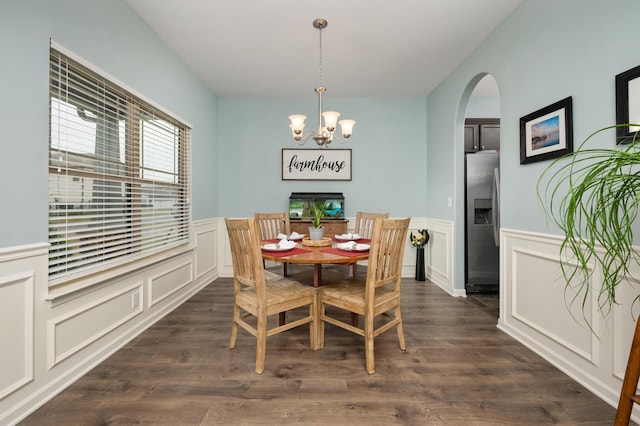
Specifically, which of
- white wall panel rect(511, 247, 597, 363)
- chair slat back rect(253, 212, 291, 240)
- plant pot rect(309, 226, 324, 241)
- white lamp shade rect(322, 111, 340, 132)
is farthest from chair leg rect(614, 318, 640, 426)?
chair slat back rect(253, 212, 291, 240)

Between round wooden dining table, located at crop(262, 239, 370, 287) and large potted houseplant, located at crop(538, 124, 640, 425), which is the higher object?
large potted houseplant, located at crop(538, 124, 640, 425)

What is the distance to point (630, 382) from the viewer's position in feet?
3.46

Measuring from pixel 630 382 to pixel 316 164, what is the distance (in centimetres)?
367

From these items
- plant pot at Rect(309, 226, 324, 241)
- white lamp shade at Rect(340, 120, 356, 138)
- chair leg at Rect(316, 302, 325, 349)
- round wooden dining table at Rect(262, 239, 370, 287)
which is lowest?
chair leg at Rect(316, 302, 325, 349)

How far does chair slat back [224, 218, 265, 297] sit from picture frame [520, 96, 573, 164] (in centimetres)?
201

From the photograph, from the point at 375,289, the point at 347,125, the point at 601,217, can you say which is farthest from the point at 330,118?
the point at 601,217

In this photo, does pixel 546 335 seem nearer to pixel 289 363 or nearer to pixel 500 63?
pixel 289 363

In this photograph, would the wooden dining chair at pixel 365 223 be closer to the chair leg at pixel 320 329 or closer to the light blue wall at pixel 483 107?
the chair leg at pixel 320 329

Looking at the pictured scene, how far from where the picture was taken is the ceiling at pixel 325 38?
2.33 meters

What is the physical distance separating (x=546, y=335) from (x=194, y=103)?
391 centimetres

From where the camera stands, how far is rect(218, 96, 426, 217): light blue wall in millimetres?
4305

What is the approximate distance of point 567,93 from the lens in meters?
1.92

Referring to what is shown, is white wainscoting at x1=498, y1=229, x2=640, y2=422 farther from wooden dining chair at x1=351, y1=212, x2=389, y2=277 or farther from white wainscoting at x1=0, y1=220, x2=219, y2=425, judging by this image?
white wainscoting at x1=0, y1=220, x2=219, y2=425

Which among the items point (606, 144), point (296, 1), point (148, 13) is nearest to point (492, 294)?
point (606, 144)
